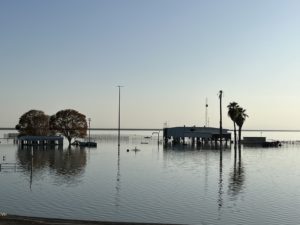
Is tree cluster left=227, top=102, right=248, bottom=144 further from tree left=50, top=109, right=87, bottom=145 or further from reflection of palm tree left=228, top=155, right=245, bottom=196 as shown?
reflection of palm tree left=228, top=155, right=245, bottom=196

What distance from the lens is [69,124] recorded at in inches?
6353

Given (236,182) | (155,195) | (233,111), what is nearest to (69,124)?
(233,111)

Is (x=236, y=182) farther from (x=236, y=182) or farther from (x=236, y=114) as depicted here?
(x=236, y=114)

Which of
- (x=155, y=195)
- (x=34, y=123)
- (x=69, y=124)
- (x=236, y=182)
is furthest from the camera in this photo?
(x=34, y=123)

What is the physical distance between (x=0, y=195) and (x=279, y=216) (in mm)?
24112

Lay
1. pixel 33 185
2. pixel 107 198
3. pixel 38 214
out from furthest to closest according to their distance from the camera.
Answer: pixel 33 185 < pixel 107 198 < pixel 38 214

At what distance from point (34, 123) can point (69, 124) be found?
13916 mm

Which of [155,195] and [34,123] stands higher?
[34,123]

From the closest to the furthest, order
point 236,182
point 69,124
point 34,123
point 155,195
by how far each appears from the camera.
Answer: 1. point 155,195
2. point 236,182
3. point 69,124
4. point 34,123

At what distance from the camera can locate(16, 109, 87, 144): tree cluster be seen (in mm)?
161375

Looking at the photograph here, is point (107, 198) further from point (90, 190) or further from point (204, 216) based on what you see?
point (204, 216)

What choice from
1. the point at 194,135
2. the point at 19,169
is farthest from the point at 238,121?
the point at 19,169

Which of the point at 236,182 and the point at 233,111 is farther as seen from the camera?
the point at 233,111

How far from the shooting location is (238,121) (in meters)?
165
